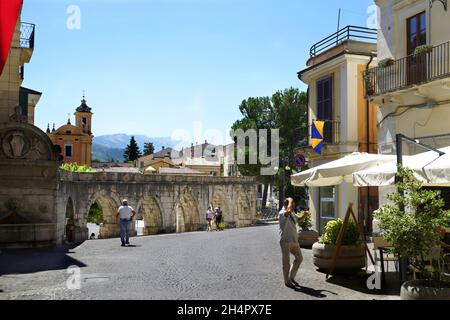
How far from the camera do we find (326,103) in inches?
791

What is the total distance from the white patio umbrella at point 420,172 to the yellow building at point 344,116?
974 centimetres

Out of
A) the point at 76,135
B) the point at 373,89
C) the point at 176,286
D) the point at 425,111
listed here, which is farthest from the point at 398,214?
the point at 76,135

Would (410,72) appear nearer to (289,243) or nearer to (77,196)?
(289,243)

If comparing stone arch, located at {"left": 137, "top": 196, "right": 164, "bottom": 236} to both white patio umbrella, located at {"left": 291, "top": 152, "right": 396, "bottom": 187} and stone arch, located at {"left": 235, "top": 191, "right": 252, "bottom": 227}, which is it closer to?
stone arch, located at {"left": 235, "top": 191, "right": 252, "bottom": 227}

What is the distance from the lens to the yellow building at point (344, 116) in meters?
18.7

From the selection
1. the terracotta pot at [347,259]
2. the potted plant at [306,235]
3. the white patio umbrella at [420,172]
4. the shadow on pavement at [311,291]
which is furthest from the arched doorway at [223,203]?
the shadow on pavement at [311,291]

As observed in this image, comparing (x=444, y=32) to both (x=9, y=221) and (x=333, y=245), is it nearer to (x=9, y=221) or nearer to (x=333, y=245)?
(x=333, y=245)

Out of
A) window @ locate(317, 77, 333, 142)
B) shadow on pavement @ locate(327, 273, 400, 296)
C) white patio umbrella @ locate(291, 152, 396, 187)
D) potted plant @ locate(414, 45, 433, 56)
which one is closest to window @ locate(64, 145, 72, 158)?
window @ locate(317, 77, 333, 142)

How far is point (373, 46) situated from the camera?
64.0 ft

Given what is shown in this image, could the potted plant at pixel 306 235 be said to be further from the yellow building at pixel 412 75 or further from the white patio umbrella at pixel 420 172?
the white patio umbrella at pixel 420 172

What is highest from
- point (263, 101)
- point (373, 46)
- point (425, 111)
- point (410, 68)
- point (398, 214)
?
point (263, 101)

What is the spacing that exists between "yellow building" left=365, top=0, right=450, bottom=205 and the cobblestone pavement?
14.8ft

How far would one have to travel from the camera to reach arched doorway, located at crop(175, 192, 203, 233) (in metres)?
40.1

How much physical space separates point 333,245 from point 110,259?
546 centimetres
